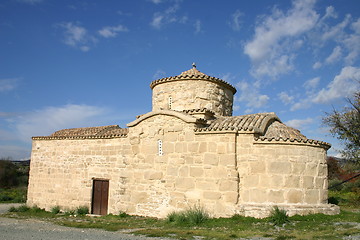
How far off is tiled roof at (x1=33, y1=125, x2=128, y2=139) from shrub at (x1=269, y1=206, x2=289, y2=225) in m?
6.55

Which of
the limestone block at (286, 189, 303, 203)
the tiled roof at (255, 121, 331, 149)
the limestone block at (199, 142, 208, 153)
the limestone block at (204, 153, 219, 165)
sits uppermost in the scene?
the tiled roof at (255, 121, 331, 149)

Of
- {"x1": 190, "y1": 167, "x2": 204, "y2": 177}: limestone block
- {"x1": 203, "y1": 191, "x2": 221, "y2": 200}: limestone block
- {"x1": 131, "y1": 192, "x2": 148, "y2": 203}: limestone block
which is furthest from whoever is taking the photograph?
{"x1": 131, "y1": 192, "x2": 148, "y2": 203}: limestone block

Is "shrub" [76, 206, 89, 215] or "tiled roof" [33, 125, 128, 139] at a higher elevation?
"tiled roof" [33, 125, 128, 139]

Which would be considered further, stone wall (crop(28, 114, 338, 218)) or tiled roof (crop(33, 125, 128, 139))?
tiled roof (crop(33, 125, 128, 139))

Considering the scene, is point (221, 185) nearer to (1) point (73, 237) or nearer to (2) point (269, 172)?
(2) point (269, 172)

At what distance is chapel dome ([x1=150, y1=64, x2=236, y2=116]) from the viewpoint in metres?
13.2

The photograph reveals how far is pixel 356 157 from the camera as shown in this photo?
1597cm

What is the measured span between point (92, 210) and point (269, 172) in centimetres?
788

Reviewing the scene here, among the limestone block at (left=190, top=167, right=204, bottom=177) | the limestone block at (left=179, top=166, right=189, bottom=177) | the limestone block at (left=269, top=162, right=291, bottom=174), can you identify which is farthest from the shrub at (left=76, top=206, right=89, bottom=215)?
the limestone block at (left=269, top=162, right=291, bottom=174)

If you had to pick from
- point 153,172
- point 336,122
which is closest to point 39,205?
point 153,172

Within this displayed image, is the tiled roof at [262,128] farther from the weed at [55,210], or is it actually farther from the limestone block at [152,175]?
the weed at [55,210]

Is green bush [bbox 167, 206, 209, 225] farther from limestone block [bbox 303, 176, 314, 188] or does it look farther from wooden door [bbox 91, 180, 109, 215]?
wooden door [bbox 91, 180, 109, 215]

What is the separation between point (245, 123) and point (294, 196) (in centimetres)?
286

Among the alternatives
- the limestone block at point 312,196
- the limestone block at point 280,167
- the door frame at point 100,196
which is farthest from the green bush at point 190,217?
the door frame at point 100,196
